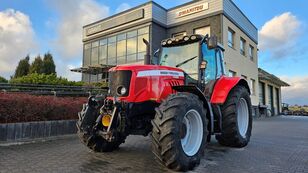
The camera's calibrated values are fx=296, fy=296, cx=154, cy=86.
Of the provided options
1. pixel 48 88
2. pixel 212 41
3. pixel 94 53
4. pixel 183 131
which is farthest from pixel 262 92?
pixel 183 131

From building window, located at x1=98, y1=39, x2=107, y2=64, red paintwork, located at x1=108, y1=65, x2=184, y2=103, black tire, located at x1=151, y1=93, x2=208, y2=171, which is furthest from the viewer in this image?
building window, located at x1=98, y1=39, x2=107, y2=64

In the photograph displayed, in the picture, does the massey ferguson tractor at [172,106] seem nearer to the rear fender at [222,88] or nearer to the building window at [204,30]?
Result: the rear fender at [222,88]

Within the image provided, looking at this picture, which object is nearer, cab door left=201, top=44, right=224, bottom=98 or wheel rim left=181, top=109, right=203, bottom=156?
wheel rim left=181, top=109, right=203, bottom=156

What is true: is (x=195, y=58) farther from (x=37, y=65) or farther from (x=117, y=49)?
(x=37, y=65)

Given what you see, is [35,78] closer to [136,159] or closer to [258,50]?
[136,159]

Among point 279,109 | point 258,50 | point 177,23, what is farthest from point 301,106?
point 177,23

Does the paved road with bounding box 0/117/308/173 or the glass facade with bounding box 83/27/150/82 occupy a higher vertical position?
the glass facade with bounding box 83/27/150/82

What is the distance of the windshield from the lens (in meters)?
7.04

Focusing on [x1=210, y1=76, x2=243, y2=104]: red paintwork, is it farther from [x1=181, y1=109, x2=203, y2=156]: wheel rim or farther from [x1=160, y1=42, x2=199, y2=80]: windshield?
[x1=181, y1=109, x2=203, y2=156]: wheel rim

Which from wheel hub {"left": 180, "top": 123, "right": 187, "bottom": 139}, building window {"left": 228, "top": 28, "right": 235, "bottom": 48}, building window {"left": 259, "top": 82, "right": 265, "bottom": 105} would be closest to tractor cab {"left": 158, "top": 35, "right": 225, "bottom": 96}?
wheel hub {"left": 180, "top": 123, "right": 187, "bottom": 139}

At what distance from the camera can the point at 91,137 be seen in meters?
6.09

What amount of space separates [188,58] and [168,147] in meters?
3.02

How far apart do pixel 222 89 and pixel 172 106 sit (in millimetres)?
2515

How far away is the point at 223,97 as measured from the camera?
22.5ft
